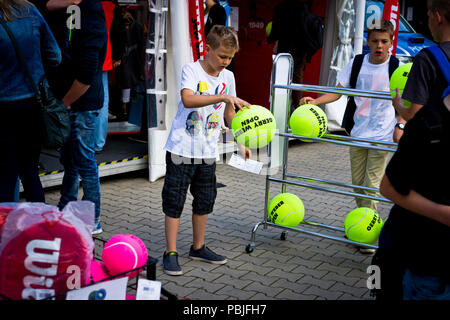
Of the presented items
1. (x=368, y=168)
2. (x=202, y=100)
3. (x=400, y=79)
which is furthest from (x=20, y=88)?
(x=368, y=168)

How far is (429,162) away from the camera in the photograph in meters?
1.96

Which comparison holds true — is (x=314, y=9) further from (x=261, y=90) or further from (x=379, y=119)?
(x=379, y=119)

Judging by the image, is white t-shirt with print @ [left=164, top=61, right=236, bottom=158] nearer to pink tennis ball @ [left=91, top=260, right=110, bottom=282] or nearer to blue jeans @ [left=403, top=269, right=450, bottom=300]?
pink tennis ball @ [left=91, top=260, right=110, bottom=282]

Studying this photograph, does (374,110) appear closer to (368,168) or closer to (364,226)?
(368,168)

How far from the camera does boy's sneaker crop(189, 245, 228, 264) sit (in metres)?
4.48

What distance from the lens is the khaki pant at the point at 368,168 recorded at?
4785 millimetres

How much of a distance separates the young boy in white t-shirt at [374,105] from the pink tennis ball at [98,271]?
295cm

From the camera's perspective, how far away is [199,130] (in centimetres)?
403

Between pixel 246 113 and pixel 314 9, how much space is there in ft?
23.9

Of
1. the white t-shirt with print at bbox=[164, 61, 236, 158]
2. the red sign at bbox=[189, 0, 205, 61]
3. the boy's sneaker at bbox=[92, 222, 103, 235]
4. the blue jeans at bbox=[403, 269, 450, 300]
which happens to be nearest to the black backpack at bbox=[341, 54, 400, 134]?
the white t-shirt with print at bbox=[164, 61, 236, 158]

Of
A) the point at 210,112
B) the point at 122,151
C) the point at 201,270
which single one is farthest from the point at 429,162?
the point at 122,151

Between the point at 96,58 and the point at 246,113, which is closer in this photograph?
the point at 246,113

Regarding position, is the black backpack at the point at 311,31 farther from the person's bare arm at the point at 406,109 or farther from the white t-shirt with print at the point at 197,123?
the person's bare arm at the point at 406,109

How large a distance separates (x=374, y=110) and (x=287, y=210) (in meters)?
1.18
